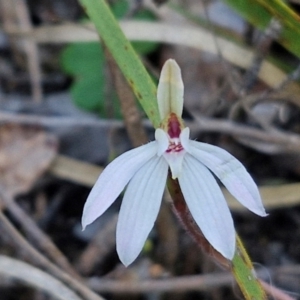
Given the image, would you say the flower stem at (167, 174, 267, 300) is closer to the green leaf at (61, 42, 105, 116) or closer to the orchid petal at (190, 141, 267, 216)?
the orchid petal at (190, 141, 267, 216)

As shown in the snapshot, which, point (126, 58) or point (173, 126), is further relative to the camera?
point (126, 58)

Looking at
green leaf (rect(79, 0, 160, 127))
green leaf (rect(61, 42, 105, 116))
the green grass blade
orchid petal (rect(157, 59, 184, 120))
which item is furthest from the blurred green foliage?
orchid petal (rect(157, 59, 184, 120))

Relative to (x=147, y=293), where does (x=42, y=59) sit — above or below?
above

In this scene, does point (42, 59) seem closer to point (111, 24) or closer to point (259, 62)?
point (259, 62)

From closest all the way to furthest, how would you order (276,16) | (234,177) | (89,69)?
1. (234,177)
2. (276,16)
3. (89,69)

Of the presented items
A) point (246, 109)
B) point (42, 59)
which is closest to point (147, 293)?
point (246, 109)

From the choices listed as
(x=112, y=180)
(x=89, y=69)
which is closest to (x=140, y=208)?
(x=112, y=180)

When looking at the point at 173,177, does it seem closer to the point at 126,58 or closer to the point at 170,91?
the point at 170,91
